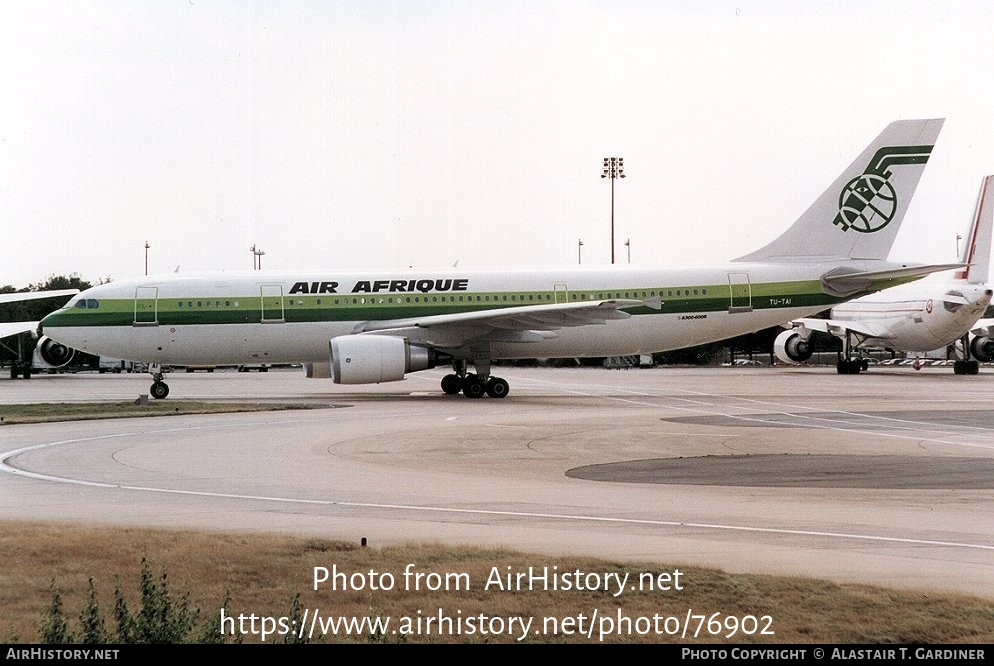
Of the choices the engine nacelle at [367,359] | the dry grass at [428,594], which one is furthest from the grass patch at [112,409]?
the dry grass at [428,594]

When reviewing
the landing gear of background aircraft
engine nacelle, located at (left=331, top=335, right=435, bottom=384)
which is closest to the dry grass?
engine nacelle, located at (left=331, top=335, right=435, bottom=384)

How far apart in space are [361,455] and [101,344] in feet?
56.5

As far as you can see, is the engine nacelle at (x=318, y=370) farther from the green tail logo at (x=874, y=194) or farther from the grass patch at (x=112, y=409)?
the green tail logo at (x=874, y=194)

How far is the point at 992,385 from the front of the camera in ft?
121

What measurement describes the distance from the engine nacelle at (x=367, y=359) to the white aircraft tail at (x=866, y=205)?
11589mm

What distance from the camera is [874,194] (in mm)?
33656

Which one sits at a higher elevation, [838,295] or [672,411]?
[838,295]

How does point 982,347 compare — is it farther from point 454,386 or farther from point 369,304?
point 369,304

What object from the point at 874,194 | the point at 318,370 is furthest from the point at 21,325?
the point at 874,194

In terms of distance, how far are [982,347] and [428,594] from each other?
2078 inches

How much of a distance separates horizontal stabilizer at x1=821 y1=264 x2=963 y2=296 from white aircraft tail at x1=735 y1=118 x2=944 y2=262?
1188mm
